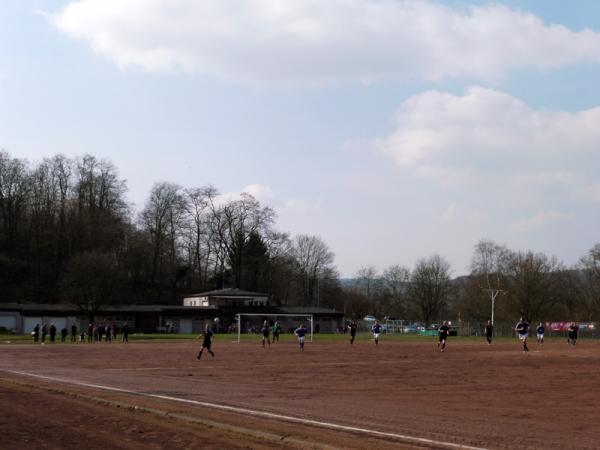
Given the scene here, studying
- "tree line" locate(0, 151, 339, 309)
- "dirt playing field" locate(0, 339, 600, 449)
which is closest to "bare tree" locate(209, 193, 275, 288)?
"tree line" locate(0, 151, 339, 309)

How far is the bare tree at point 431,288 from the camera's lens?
393ft

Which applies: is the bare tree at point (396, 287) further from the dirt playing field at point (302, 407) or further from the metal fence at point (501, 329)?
the dirt playing field at point (302, 407)

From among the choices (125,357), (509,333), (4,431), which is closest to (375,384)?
(4,431)

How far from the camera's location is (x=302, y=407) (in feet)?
49.3

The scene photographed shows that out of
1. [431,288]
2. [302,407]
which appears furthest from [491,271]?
[302,407]

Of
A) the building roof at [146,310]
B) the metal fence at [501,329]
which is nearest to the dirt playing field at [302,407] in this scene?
the metal fence at [501,329]

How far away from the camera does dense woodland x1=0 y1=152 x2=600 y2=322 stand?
291ft

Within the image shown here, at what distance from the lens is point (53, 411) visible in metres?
13.9

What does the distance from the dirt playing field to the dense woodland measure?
192ft

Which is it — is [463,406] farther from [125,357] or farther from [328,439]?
[125,357]

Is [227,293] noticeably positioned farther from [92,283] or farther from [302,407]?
[302,407]

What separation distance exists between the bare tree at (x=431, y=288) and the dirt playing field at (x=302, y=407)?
306ft

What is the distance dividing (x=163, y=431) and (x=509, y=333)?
263 ft

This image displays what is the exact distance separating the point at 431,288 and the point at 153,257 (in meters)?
46.6
